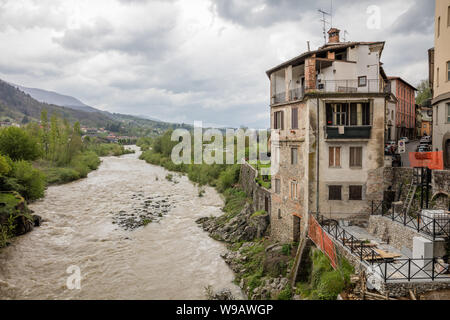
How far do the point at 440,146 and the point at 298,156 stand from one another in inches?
392

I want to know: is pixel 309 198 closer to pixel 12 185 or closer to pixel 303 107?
pixel 303 107

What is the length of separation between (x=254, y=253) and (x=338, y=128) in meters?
10.9

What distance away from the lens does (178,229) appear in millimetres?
29375

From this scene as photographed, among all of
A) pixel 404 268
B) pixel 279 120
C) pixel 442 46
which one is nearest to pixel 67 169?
pixel 279 120

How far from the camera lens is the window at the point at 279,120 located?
21391 mm

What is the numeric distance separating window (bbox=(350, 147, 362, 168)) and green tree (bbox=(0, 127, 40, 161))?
4526cm

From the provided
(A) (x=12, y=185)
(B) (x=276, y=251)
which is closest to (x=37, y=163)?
(A) (x=12, y=185)

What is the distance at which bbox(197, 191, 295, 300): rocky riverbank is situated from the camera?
698 inches

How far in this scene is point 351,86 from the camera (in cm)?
1894

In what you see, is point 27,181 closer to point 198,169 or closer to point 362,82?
point 198,169

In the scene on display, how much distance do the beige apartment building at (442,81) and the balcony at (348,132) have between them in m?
6.28

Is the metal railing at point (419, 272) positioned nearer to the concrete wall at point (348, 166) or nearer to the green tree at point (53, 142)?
the concrete wall at point (348, 166)
